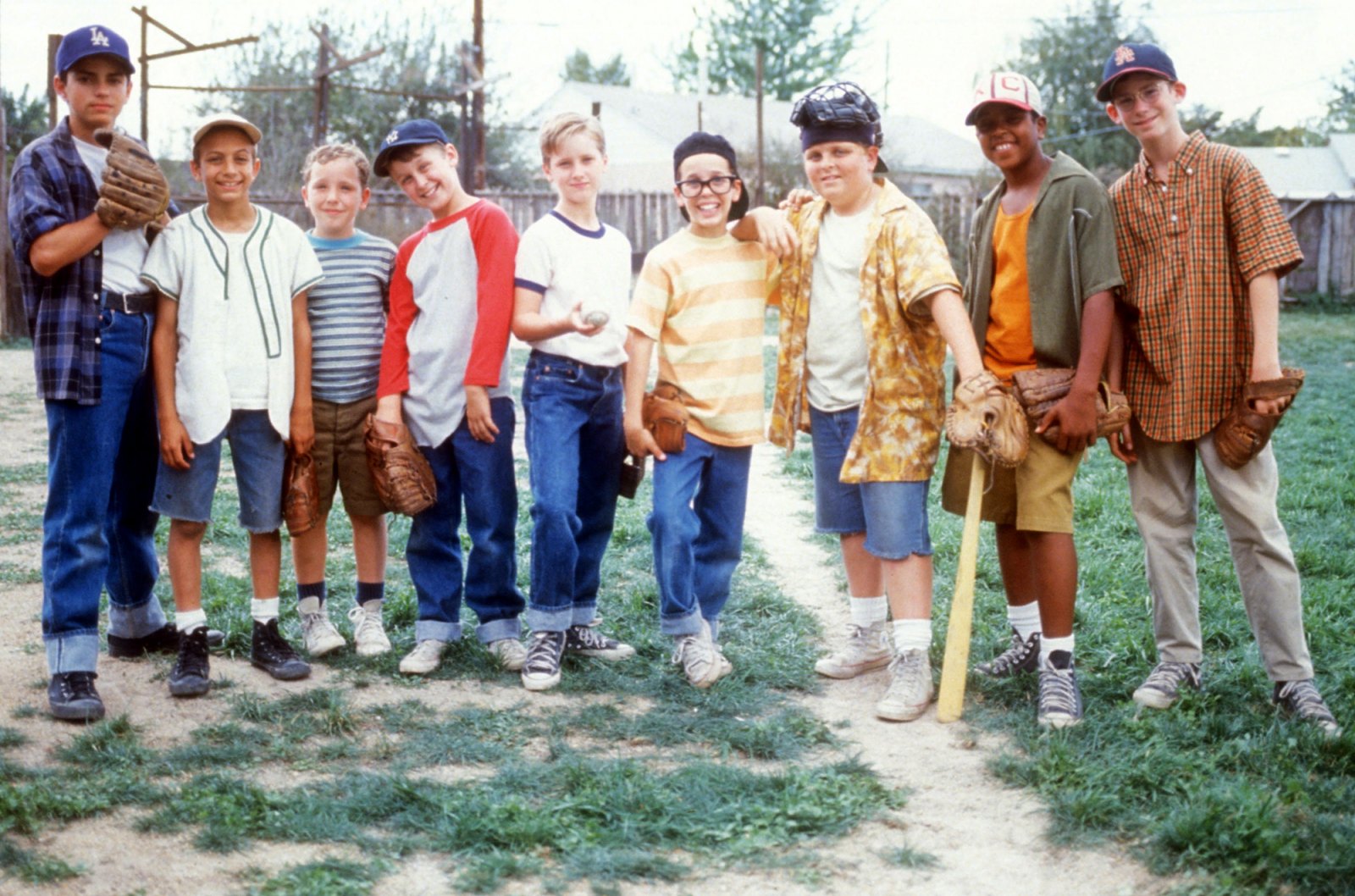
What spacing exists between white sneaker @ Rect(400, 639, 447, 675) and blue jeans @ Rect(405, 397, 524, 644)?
26 millimetres

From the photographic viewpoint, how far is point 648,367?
12.9 feet

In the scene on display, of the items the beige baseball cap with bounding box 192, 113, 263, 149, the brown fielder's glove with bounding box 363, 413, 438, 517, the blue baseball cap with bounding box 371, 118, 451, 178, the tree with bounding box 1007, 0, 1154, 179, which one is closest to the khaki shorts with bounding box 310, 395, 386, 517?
the brown fielder's glove with bounding box 363, 413, 438, 517

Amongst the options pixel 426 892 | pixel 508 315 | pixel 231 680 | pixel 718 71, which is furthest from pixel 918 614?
pixel 718 71

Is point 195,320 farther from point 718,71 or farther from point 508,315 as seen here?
point 718,71

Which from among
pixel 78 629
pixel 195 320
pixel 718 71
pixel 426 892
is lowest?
pixel 426 892

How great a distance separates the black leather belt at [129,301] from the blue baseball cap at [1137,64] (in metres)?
2.96

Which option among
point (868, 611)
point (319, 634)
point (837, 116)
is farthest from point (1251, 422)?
point (319, 634)

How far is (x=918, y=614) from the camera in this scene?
4.00 m

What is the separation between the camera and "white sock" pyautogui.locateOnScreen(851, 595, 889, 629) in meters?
4.29

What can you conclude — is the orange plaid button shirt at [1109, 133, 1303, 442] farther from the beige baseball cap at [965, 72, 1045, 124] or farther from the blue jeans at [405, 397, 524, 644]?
the blue jeans at [405, 397, 524, 644]

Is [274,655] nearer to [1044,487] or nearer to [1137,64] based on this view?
[1044,487]

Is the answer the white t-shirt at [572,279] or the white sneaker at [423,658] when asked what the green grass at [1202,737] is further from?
the white sneaker at [423,658]

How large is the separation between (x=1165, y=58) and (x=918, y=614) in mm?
1819

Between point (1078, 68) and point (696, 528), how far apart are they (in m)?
38.6
